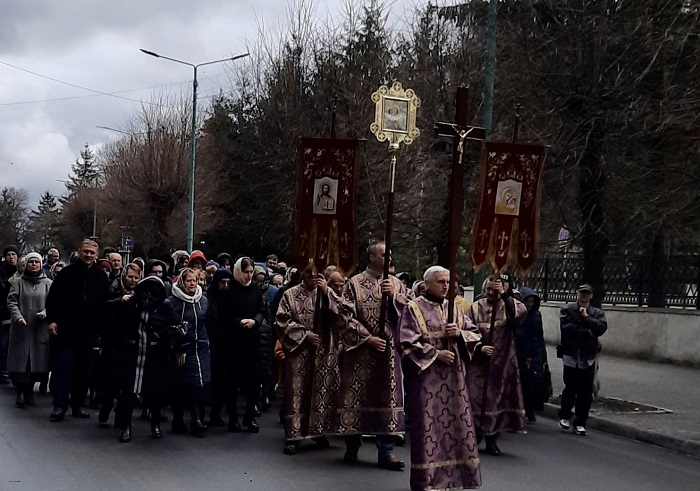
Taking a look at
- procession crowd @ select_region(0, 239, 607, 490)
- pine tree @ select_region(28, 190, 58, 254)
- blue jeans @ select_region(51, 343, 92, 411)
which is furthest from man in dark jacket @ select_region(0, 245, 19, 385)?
pine tree @ select_region(28, 190, 58, 254)

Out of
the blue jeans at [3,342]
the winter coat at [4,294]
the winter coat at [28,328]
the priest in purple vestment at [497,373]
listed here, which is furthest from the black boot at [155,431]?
the winter coat at [4,294]

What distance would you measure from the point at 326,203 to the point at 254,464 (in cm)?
260

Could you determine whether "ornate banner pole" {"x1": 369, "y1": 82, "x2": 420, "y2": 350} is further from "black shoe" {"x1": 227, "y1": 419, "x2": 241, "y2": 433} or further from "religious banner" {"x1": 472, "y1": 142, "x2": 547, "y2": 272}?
"black shoe" {"x1": 227, "y1": 419, "x2": 241, "y2": 433}

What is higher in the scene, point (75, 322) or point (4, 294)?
point (4, 294)

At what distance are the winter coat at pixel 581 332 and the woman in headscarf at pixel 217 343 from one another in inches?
152

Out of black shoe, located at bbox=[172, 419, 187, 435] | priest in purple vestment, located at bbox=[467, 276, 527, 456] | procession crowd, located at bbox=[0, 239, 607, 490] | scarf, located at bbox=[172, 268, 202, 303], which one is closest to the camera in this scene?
procession crowd, located at bbox=[0, 239, 607, 490]

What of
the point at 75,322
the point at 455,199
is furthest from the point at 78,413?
the point at 455,199

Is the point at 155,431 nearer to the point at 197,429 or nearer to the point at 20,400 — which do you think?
the point at 197,429

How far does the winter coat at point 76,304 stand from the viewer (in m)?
11.1

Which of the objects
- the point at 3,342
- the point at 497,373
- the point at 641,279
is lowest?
the point at 3,342

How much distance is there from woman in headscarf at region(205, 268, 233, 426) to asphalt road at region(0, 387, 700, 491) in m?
0.39

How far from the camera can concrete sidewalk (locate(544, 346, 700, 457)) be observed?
37.1 feet

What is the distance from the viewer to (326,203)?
9766 mm

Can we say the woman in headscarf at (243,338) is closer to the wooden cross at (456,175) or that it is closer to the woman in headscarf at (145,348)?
the woman in headscarf at (145,348)
